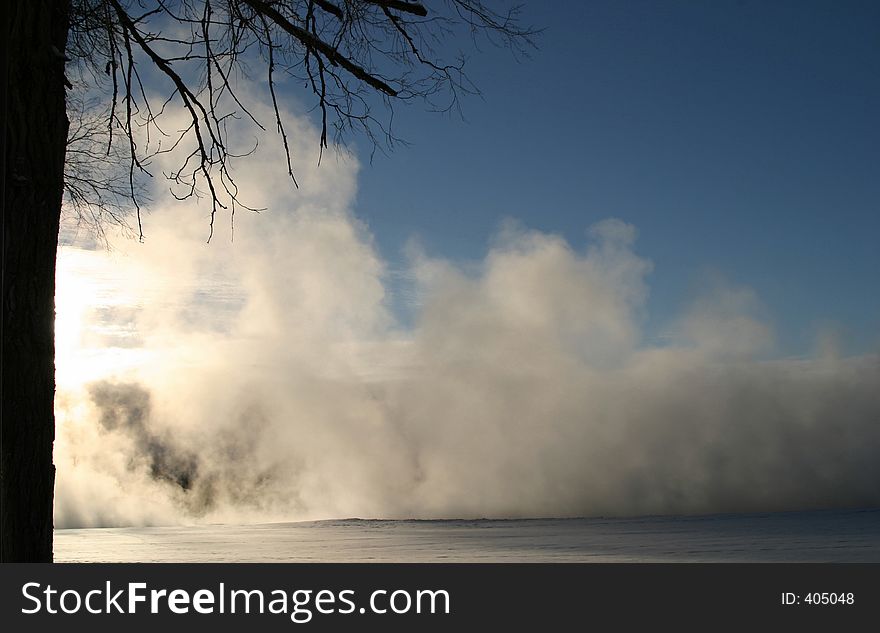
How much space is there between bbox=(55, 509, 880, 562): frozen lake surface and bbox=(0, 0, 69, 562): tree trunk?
2830 mm

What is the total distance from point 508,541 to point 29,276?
4.55 metres

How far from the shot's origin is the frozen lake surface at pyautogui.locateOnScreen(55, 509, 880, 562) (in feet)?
16.9

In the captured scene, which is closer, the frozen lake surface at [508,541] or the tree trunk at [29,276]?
the tree trunk at [29,276]

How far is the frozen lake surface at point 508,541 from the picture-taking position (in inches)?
203

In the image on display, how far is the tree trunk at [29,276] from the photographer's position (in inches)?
98.4

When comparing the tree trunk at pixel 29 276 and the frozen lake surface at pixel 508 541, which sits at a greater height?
the tree trunk at pixel 29 276

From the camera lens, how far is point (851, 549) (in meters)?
5.15

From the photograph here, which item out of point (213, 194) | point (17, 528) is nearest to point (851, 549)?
point (213, 194)

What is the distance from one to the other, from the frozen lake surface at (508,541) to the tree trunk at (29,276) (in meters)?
2.83

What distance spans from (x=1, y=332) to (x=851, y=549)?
5323 mm

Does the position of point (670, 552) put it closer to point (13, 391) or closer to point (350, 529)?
point (350, 529)

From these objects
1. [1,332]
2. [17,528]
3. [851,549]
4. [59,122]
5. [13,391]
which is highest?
[59,122]

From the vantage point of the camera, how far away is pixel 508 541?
6.13 meters
